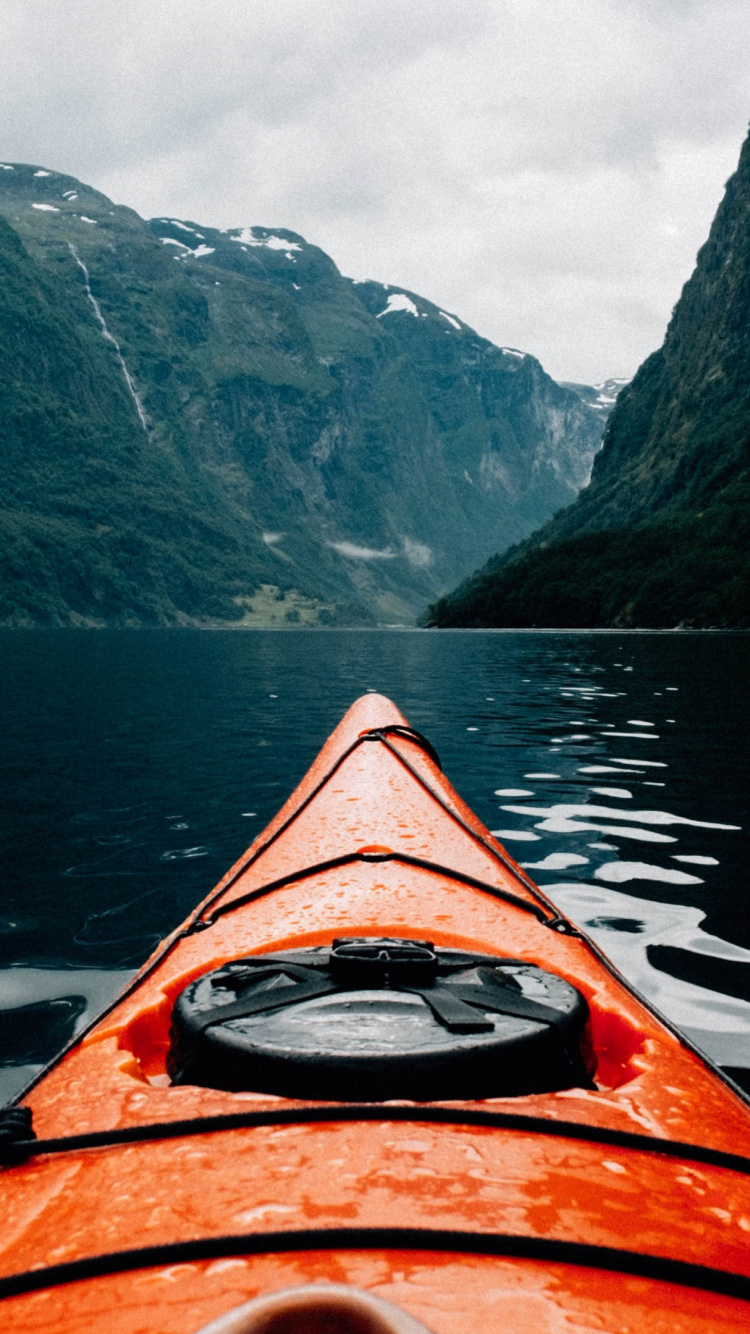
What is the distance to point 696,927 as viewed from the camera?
5.46 m

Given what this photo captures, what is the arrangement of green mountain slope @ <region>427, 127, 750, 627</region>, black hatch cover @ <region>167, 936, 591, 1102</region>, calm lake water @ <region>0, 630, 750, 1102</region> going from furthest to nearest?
1. green mountain slope @ <region>427, 127, 750, 627</region>
2. calm lake water @ <region>0, 630, 750, 1102</region>
3. black hatch cover @ <region>167, 936, 591, 1102</region>

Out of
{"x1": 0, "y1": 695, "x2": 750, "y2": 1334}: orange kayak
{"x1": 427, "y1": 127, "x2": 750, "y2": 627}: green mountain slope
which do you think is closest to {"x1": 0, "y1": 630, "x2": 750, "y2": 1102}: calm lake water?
{"x1": 0, "y1": 695, "x2": 750, "y2": 1334}: orange kayak

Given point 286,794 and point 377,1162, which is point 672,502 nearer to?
point 286,794

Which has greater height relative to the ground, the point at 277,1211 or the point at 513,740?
the point at 277,1211

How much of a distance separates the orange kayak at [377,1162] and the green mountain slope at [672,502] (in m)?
91.7

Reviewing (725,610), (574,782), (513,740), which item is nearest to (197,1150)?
(574,782)

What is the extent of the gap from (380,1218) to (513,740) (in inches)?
496

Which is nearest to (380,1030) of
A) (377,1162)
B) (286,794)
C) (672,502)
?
(377,1162)

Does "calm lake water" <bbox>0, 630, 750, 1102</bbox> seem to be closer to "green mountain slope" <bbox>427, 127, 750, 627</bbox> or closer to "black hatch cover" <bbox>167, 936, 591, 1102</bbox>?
"black hatch cover" <bbox>167, 936, 591, 1102</bbox>

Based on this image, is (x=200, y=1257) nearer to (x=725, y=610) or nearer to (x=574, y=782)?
(x=574, y=782)

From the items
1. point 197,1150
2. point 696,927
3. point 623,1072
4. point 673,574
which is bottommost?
point 696,927

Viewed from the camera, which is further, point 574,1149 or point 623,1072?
point 623,1072

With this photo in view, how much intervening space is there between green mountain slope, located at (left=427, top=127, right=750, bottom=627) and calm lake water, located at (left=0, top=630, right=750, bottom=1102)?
79020mm

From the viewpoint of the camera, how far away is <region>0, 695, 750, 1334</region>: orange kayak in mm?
1227
